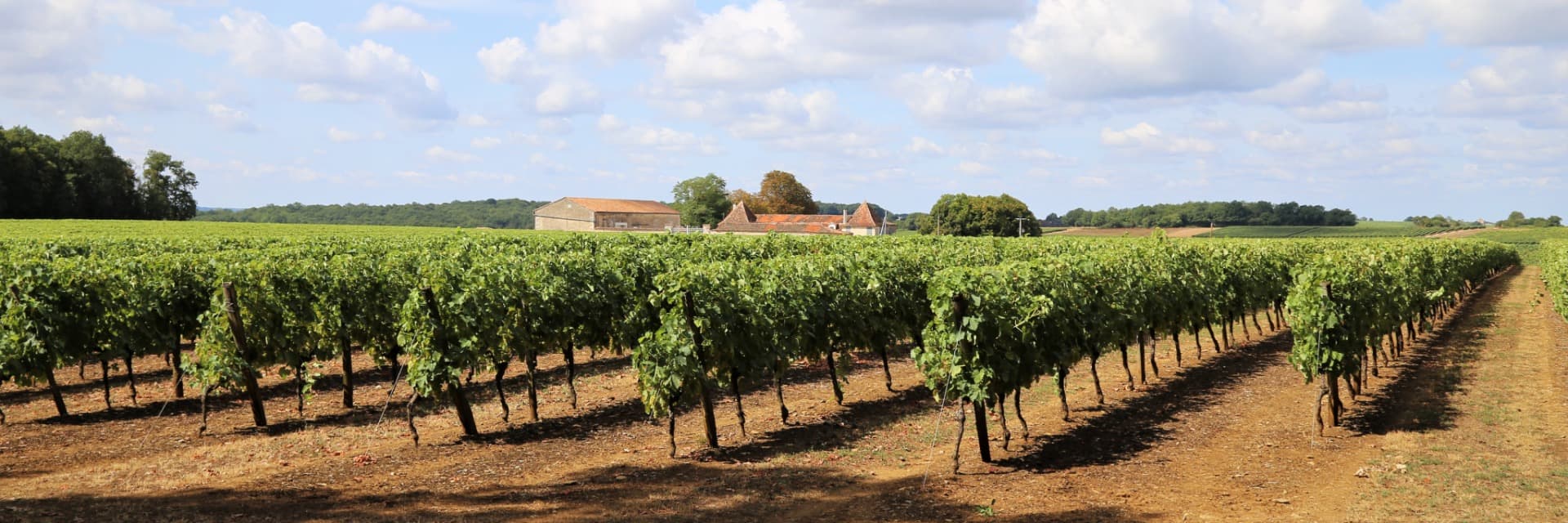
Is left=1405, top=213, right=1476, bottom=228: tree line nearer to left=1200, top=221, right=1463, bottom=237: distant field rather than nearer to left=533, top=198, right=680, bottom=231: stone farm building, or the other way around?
left=1200, top=221, right=1463, bottom=237: distant field

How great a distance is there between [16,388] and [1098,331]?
752 inches

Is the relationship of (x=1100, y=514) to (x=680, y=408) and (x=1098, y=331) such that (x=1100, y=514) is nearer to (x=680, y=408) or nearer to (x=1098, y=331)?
(x=1098, y=331)

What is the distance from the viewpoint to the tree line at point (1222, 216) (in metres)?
130

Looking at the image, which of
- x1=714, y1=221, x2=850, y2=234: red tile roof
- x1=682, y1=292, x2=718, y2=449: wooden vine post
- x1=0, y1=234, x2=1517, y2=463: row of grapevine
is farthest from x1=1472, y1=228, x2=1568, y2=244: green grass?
x1=682, y1=292, x2=718, y2=449: wooden vine post

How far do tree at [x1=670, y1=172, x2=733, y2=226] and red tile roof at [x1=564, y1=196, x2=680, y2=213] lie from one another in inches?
177

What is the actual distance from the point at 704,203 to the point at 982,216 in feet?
128

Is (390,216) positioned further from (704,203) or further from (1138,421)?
(1138,421)

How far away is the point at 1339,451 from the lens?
1280cm

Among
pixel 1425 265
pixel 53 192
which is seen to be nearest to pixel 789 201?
pixel 53 192

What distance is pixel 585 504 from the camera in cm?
998

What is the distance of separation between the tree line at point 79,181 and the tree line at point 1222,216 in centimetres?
11068

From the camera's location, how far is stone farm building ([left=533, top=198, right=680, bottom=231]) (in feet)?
349

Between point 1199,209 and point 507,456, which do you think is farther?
point 1199,209

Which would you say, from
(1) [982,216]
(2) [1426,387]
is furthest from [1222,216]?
(2) [1426,387]
